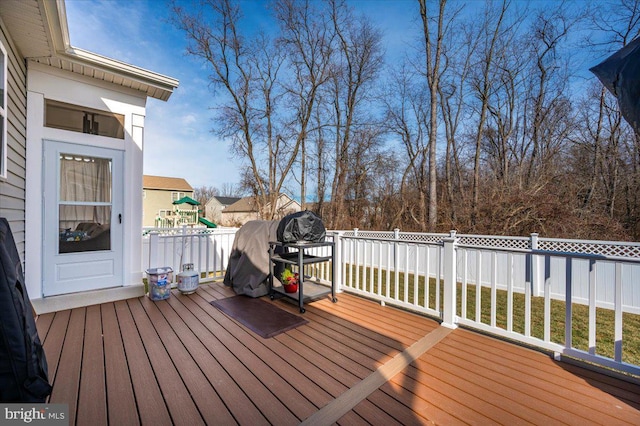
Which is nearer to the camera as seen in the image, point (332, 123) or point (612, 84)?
point (612, 84)

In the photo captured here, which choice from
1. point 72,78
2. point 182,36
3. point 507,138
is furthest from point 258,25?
point 507,138

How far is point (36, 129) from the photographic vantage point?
3.29 meters

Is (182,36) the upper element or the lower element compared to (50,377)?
upper

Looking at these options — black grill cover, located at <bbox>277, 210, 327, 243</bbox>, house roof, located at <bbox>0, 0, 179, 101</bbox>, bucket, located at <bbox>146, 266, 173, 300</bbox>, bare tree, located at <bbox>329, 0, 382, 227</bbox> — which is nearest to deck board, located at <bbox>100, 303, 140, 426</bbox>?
bucket, located at <bbox>146, 266, 173, 300</bbox>

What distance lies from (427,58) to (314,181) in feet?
21.7

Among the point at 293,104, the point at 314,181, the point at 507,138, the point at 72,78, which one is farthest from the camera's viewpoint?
the point at 314,181

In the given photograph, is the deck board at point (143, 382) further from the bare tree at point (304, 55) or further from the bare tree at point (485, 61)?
the bare tree at point (304, 55)

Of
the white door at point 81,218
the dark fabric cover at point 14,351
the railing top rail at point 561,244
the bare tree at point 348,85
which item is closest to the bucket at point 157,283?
the white door at point 81,218

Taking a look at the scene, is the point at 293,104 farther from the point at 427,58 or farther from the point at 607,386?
the point at 607,386

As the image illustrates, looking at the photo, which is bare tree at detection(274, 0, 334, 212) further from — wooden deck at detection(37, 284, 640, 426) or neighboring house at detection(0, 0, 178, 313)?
wooden deck at detection(37, 284, 640, 426)

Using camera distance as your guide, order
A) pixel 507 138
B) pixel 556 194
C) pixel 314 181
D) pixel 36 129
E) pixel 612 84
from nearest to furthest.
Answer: pixel 612 84 < pixel 36 129 < pixel 556 194 < pixel 507 138 < pixel 314 181

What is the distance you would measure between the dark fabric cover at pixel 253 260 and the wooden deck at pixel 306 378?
102 centimetres

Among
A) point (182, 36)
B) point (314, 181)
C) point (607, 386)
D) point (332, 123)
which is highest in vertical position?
point (182, 36)

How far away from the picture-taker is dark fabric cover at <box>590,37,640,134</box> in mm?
1403
